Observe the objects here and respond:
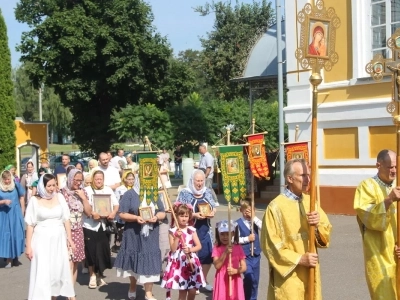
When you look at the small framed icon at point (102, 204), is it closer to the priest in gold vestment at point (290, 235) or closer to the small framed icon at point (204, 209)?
the small framed icon at point (204, 209)

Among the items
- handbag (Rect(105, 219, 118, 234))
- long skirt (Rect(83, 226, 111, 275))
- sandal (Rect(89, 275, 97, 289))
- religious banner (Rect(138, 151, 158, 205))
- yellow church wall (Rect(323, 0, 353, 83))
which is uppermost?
yellow church wall (Rect(323, 0, 353, 83))

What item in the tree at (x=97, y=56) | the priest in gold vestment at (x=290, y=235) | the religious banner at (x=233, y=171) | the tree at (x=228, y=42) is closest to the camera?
the priest in gold vestment at (x=290, y=235)

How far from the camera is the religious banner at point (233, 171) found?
792 cm

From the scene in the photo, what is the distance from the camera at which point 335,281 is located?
399 inches

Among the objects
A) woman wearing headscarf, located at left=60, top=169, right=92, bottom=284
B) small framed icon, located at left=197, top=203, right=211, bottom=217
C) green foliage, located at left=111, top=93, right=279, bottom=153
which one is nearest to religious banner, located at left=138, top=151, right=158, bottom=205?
small framed icon, located at left=197, top=203, right=211, bottom=217

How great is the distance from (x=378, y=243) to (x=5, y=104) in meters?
25.8

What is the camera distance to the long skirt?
1058 centimetres

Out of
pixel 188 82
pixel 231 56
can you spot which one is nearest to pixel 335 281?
→ pixel 188 82

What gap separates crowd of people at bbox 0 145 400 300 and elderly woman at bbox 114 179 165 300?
1 cm

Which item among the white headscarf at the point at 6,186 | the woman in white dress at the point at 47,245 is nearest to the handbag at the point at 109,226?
the woman in white dress at the point at 47,245

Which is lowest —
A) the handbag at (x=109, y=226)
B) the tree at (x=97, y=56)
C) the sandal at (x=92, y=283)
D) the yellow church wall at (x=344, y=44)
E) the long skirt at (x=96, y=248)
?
the sandal at (x=92, y=283)

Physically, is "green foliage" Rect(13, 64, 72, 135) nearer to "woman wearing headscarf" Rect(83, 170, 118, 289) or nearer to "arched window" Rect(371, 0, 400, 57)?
"arched window" Rect(371, 0, 400, 57)

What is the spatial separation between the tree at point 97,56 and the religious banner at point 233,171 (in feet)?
92.8

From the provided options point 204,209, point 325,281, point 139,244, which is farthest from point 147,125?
point 204,209
